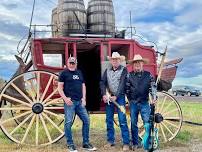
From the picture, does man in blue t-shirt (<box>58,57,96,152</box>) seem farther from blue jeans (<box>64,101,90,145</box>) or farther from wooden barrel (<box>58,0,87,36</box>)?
→ wooden barrel (<box>58,0,87,36</box>)

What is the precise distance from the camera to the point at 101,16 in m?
11.8

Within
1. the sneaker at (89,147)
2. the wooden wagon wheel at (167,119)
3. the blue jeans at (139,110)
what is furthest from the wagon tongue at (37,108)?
the wooden wagon wheel at (167,119)

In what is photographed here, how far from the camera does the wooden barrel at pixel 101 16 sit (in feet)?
38.5

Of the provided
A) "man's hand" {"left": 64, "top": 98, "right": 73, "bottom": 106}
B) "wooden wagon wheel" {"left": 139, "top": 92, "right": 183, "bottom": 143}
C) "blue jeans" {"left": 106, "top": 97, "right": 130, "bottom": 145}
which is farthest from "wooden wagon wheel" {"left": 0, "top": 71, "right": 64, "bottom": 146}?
"wooden wagon wheel" {"left": 139, "top": 92, "right": 183, "bottom": 143}

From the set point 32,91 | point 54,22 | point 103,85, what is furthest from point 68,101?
point 54,22

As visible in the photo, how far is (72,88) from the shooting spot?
30.1 feet

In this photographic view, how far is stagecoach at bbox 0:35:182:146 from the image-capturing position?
9.96m

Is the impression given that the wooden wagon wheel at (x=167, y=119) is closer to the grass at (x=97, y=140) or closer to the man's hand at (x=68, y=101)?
the grass at (x=97, y=140)

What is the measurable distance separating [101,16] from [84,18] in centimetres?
44

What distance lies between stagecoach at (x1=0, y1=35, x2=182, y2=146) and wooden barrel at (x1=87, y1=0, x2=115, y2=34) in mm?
433

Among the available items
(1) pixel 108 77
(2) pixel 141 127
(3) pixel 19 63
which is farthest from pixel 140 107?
(3) pixel 19 63

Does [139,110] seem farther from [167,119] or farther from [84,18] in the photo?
[84,18]

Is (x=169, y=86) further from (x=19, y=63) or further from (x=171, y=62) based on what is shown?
(x=19, y=63)

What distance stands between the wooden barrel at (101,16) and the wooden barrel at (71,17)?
0.20m
